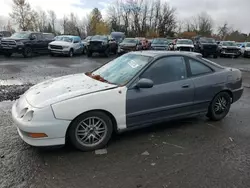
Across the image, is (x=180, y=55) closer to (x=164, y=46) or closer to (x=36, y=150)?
(x=36, y=150)

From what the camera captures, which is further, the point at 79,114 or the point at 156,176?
the point at 79,114

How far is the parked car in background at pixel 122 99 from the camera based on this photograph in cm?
345

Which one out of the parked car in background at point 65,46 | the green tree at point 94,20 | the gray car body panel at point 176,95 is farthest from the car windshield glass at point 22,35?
the green tree at point 94,20

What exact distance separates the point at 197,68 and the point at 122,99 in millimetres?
1870

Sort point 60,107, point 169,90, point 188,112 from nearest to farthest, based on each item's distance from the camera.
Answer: point 60,107 < point 169,90 < point 188,112

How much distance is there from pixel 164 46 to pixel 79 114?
1981cm

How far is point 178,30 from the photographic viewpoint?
7031 centimetres

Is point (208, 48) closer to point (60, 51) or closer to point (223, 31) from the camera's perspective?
point (60, 51)

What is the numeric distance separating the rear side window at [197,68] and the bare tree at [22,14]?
46.1 metres

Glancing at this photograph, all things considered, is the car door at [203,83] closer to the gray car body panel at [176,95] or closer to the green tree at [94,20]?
the gray car body panel at [176,95]

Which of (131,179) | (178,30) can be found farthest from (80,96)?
(178,30)

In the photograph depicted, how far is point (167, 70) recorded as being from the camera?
446 centimetres

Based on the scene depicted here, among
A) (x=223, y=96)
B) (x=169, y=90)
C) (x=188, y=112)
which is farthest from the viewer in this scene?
(x=223, y=96)

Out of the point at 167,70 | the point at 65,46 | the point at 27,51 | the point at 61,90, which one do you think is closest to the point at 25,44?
the point at 27,51
